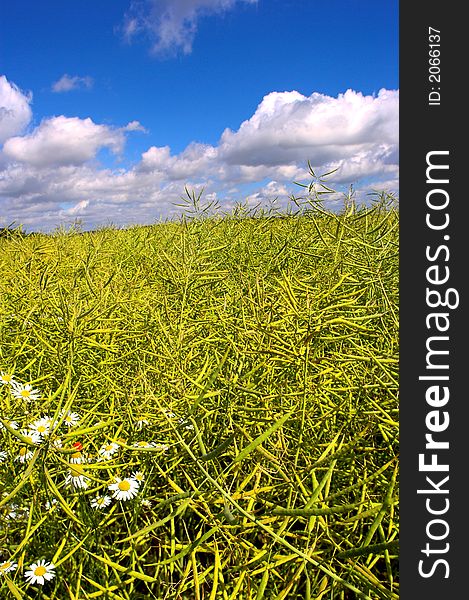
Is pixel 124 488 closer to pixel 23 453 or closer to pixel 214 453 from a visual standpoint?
pixel 23 453

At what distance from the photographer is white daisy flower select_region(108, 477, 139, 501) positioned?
109 cm

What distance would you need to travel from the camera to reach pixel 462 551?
70 centimetres

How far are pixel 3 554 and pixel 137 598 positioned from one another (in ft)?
1.21

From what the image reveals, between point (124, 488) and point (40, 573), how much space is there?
23 cm

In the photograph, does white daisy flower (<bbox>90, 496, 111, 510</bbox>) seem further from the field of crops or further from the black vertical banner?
the black vertical banner

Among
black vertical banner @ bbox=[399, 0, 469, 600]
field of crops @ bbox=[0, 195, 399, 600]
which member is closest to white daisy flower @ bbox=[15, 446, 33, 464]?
field of crops @ bbox=[0, 195, 399, 600]

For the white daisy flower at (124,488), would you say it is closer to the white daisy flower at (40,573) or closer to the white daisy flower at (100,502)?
the white daisy flower at (100,502)

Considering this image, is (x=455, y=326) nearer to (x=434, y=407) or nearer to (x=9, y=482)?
(x=434, y=407)

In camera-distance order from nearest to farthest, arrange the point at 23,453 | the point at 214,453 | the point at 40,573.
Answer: the point at 214,453 < the point at 40,573 < the point at 23,453

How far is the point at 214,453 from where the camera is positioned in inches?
22.6

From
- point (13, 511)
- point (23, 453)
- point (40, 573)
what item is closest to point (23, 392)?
point (23, 453)

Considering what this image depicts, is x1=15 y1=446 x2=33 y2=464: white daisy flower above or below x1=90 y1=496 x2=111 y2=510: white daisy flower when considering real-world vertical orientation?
above

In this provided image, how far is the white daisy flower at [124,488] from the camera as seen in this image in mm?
1089

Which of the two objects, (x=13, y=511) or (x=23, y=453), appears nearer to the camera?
(x=13, y=511)
